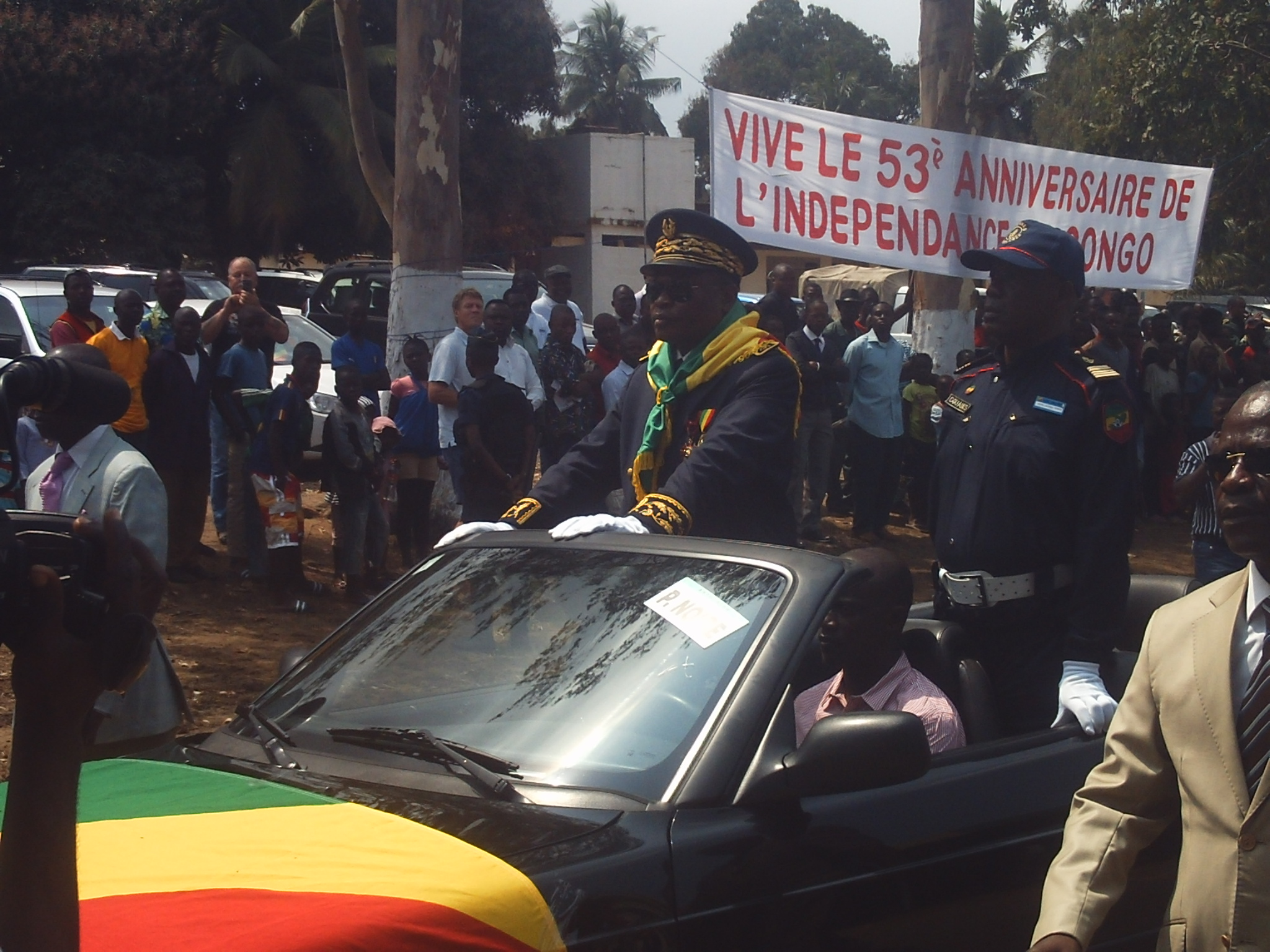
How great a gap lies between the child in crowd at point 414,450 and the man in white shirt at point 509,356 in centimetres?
56

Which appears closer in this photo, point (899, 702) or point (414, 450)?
point (899, 702)

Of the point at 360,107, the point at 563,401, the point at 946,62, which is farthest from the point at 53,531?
the point at 360,107

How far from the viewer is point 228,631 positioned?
8.00 meters

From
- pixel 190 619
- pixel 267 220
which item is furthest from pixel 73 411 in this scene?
pixel 267 220

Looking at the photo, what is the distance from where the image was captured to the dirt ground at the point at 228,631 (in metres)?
6.88

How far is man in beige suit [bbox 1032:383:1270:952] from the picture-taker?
239 centimetres

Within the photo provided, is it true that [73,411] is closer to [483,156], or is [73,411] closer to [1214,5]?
[1214,5]

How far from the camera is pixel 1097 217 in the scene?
32.4 ft

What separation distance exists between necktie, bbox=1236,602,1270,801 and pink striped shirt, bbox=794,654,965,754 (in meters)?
1.07

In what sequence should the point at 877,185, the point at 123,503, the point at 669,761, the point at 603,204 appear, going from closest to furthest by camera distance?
the point at 669,761, the point at 123,503, the point at 877,185, the point at 603,204

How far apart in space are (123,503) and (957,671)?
92.3 inches

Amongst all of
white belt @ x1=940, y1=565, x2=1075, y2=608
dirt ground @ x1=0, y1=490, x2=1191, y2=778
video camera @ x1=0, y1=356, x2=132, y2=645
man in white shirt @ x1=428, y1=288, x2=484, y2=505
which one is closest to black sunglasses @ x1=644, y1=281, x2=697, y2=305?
white belt @ x1=940, y1=565, x2=1075, y2=608

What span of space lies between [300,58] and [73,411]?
82.6 ft

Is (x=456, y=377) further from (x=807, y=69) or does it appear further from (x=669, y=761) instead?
(x=807, y=69)
